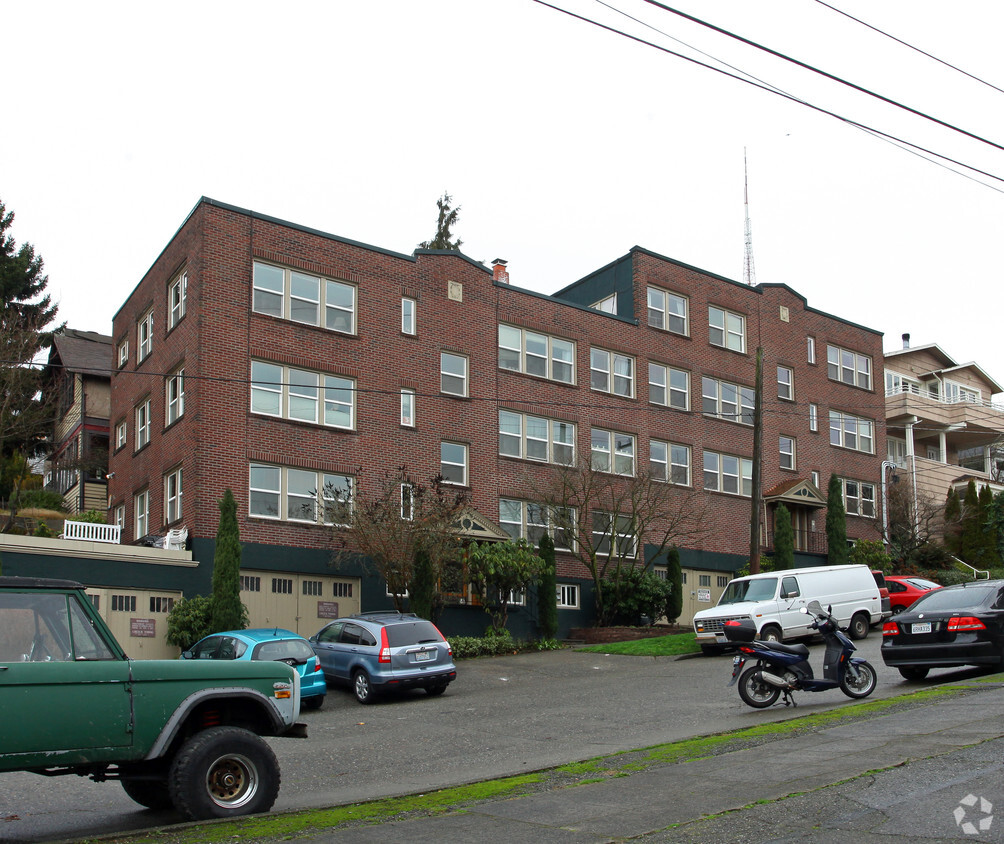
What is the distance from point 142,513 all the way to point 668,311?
18961mm

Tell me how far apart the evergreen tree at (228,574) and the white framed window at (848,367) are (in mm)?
26835

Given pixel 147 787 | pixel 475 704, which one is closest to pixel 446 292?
pixel 475 704

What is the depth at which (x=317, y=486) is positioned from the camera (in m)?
29.4

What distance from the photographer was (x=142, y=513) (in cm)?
3181

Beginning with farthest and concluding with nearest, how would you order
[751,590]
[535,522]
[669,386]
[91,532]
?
1. [669,386]
2. [535,522]
3. [91,532]
4. [751,590]

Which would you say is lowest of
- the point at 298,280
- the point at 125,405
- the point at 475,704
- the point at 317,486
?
the point at 475,704

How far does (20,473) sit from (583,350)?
2217 cm

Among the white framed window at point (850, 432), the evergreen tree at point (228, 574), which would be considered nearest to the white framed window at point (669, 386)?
the white framed window at point (850, 432)

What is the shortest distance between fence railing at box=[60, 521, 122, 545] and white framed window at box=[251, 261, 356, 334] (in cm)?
671

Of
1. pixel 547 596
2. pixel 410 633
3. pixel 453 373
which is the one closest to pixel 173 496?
pixel 453 373

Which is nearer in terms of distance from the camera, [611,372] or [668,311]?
[611,372]

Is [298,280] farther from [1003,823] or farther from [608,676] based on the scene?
[1003,823]

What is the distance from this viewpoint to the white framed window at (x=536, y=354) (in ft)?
114

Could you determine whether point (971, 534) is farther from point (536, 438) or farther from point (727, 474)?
point (536, 438)
